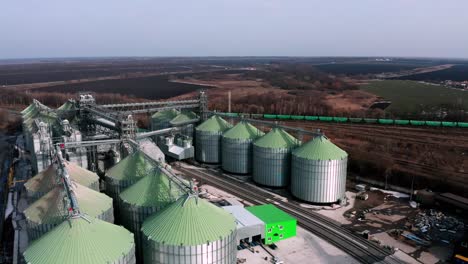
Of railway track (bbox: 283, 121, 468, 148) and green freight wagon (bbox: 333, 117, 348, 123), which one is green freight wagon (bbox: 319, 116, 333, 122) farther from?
railway track (bbox: 283, 121, 468, 148)

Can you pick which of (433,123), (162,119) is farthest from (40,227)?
(433,123)

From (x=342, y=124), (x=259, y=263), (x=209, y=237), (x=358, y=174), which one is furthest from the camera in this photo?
(x=342, y=124)

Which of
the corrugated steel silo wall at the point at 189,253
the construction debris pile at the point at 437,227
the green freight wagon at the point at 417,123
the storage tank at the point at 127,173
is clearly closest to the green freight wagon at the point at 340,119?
the green freight wagon at the point at 417,123

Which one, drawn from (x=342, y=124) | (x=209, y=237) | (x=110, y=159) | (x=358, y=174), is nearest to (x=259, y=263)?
(x=209, y=237)

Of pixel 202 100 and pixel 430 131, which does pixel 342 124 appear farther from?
pixel 202 100

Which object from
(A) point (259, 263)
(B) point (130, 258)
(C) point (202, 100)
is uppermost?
(C) point (202, 100)

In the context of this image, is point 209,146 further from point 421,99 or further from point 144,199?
point 421,99
